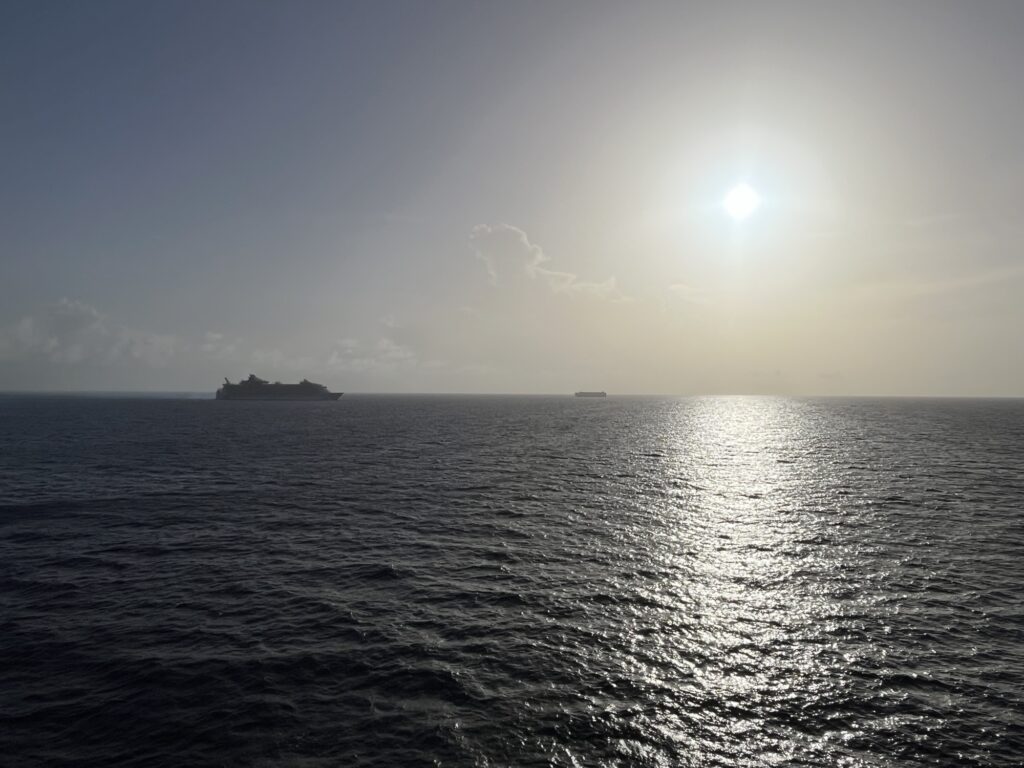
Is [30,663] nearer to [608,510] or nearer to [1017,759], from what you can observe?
[1017,759]

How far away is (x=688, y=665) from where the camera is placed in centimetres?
2027

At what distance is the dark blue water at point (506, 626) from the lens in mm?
16031

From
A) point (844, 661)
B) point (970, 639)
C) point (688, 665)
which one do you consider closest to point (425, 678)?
point (688, 665)

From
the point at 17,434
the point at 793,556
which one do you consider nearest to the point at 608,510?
the point at 793,556

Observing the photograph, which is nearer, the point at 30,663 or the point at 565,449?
the point at 30,663

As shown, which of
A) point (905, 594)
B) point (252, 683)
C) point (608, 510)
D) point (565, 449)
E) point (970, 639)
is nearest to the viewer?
point (252, 683)

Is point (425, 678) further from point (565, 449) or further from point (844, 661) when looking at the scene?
point (565, 449)

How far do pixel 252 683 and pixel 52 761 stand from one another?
5.52 meters

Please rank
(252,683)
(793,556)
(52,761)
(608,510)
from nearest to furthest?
(52,761), (252,683), (793,556), (608,510)

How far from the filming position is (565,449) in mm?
92500

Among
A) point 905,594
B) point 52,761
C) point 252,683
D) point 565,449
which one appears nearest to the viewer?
point 52,761

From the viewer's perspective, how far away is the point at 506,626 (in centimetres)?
2345

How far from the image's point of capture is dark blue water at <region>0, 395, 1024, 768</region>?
16.0 m

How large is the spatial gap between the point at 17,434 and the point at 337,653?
126 meters
